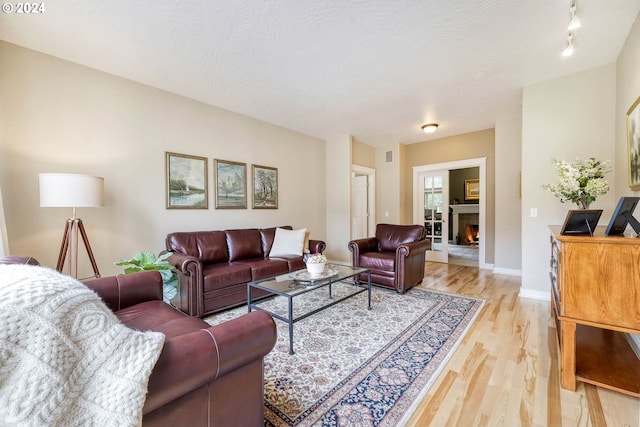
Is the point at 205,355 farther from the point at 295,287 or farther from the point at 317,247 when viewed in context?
the point at 317,247

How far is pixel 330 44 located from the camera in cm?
242

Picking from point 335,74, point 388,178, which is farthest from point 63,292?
point 388,178

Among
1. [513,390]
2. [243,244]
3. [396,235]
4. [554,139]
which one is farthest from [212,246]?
[554,139]

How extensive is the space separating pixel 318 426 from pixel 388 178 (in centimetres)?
530

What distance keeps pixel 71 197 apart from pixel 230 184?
1.94 m

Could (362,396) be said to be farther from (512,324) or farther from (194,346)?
(512,324)

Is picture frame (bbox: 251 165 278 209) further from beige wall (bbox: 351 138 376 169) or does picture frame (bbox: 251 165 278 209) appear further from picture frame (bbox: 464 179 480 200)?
picture frame (bbox: 464 179 480 200)

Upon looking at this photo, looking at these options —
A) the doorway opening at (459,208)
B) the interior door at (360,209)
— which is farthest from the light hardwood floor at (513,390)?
the interior door at (360,209)

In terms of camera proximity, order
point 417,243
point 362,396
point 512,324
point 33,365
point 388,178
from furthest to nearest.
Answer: point 388,178
point 417,243
point 512,324
point 362,396
point 33,365

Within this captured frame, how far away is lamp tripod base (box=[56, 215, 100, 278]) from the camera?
2.45 metres

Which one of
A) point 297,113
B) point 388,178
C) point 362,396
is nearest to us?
point 362,396

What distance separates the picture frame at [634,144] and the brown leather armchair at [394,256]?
2.02 metres

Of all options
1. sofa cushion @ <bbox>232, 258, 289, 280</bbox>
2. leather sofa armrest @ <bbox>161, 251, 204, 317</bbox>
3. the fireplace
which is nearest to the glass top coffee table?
sofa cushion @ <bbox>232, 258, 289, 280</bbox>

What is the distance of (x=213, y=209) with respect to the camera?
385 cm
